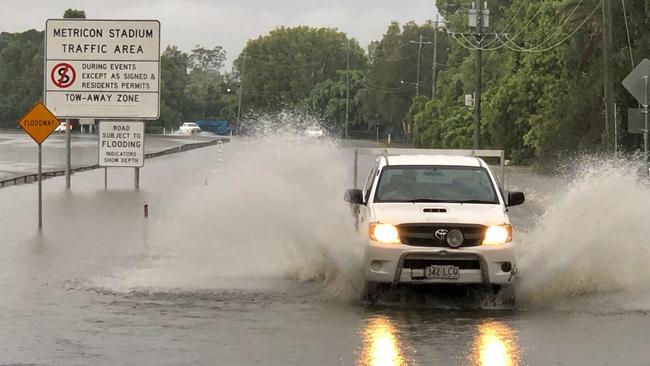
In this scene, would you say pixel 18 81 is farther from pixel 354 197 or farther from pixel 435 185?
pixel 435 185

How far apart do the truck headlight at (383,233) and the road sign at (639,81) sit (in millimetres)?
12176

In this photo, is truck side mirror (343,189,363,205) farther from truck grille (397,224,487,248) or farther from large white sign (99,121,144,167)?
large white sign (99,121,144,167)

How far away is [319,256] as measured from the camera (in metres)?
15.1

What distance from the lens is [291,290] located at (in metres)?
14.0

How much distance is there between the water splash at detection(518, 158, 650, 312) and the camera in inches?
527

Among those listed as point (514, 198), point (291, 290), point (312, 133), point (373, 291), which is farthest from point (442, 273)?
point (312, 133)

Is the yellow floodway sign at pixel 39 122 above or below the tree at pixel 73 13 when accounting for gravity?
below

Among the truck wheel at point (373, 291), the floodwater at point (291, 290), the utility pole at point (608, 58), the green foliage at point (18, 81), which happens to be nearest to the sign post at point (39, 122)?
the floodwater at point (291, 290)

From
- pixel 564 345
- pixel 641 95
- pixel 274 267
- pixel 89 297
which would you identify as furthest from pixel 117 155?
pixel 564 345

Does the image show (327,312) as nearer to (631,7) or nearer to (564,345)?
(564,345)

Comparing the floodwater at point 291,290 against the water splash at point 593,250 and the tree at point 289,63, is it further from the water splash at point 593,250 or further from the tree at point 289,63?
the tree at point 289,63

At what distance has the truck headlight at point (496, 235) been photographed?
1239cm

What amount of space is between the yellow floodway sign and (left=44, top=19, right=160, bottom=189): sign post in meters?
14.3

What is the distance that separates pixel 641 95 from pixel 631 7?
2319cm
